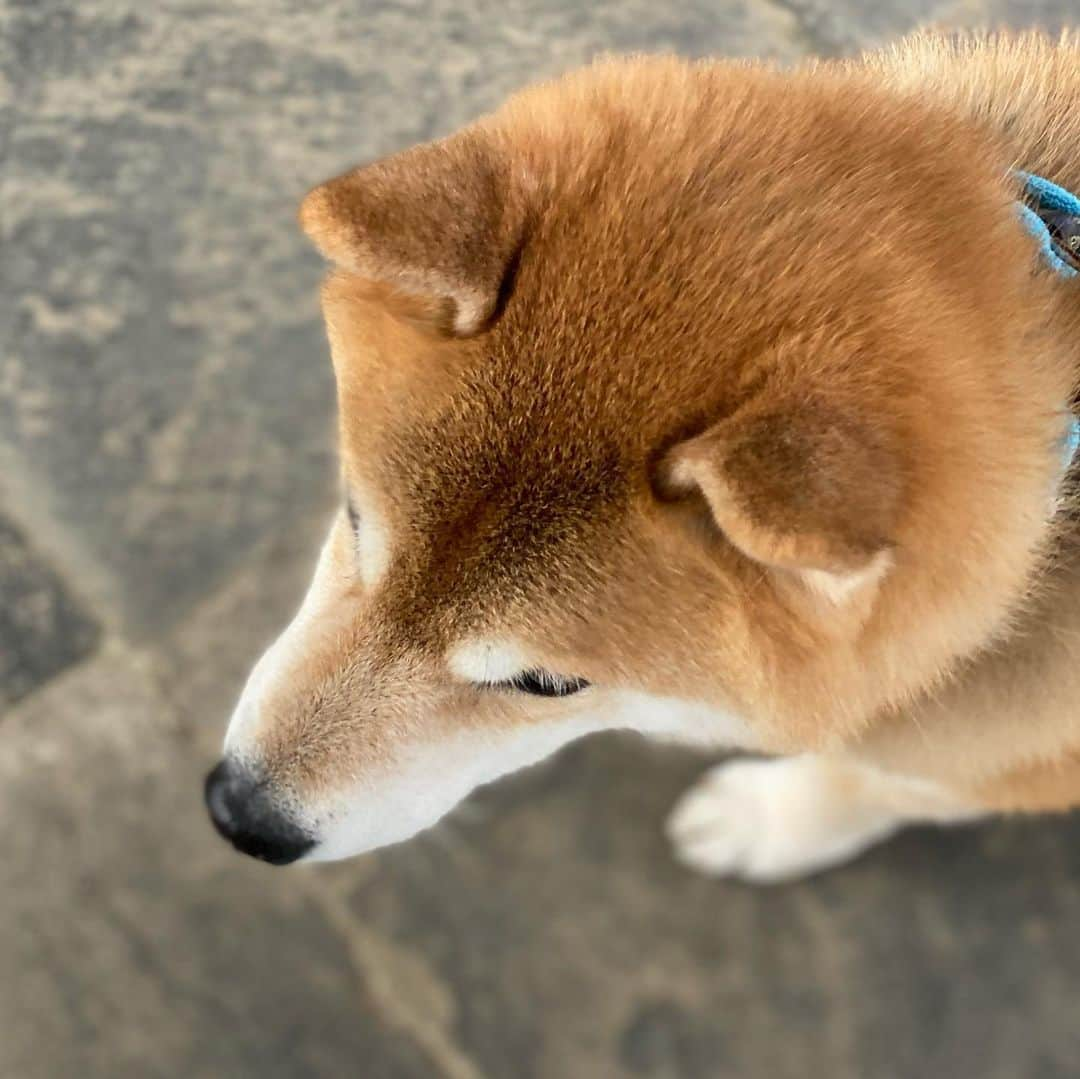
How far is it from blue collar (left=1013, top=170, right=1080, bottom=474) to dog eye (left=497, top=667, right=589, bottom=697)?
51cm

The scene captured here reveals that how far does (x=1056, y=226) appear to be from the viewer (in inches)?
38.8

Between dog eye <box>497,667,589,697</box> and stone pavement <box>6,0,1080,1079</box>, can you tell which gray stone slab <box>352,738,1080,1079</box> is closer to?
stone pavement <box>6,0,1080,1079</box>

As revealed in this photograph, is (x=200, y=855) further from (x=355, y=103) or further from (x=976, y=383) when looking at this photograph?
(x=355, y=103)

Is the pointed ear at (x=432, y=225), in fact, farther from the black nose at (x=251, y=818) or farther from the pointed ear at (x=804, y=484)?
the black nose at (x=251, y=818)

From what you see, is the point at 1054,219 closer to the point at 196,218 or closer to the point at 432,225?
the point at 432,225

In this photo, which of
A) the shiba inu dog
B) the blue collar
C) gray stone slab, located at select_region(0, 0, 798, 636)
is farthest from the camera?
gray stone slab, located at select_region(0, 0, 798, 636)

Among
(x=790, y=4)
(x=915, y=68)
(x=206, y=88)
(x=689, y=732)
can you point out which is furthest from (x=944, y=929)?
(x=206, y=88)

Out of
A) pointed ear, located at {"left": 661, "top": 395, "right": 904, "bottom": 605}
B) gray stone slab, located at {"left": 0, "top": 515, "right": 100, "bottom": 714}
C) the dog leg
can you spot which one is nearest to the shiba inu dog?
pointed ear, located at {"left": 661, "top": 395, "right": 904, "bottom": 605}

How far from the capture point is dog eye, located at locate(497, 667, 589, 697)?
3.20 ft

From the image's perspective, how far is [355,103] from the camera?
2.12 meters

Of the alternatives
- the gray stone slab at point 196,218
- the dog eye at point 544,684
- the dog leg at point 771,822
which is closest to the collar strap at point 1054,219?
the dog eye at point 544,684

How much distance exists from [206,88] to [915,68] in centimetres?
152

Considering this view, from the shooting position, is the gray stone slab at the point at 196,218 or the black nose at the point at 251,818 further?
the gray stone slab at the point at 196,218

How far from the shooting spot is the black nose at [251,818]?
1118mm
